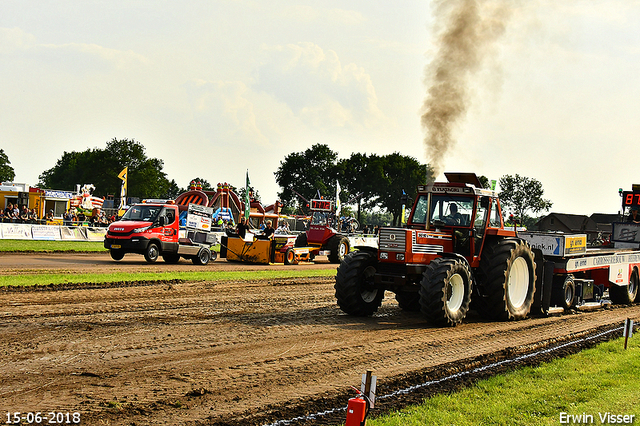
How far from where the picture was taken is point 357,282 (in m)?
10.9

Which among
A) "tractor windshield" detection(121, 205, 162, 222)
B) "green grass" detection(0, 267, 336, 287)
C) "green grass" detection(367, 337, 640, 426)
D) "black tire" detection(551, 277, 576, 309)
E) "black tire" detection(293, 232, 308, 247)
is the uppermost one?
"tractor windshield" detection(121, 205, 162, 222)

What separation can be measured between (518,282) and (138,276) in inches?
415

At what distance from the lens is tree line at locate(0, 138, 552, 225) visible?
86562mm

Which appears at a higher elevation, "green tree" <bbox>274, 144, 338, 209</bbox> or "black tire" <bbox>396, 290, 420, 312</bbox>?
"green tree" <bbox>274, 144, 338, 209</bbox>

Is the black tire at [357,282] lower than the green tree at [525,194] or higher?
lower

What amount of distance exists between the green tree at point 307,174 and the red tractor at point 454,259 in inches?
3109

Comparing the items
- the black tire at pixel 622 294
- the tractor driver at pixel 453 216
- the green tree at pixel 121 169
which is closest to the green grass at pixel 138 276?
the tractor driver at pixel 453 216

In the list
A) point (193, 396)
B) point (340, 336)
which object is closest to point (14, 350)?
point (193, 396)

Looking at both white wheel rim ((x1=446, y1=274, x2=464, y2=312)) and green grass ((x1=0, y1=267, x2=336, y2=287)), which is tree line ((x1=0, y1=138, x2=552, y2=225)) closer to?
green grass ((x1=0, y1=267, x2=336, y2=287))

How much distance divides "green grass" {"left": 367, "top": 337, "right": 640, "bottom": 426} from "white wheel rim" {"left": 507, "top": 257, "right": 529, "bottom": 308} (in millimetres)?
3877

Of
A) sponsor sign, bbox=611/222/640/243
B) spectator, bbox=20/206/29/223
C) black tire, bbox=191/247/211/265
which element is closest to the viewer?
sponsor sign, bbox=611/222/640/243

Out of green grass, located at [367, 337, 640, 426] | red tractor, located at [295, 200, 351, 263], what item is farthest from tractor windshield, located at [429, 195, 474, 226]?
red tractor, located at [295, 200, 351, 263]

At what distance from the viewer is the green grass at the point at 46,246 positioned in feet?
83.3

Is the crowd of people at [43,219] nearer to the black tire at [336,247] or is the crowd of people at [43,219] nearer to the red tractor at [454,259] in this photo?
the black tire at [336,247]
